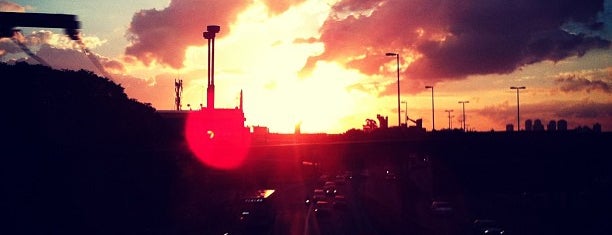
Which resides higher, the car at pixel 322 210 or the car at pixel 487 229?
the car at pixel 487 229

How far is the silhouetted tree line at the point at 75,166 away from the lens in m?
38.6

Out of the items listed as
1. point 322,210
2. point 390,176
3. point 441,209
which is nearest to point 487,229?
point 441,209

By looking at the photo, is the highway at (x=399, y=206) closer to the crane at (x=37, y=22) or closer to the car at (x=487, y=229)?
the car at (x=487, y=229)

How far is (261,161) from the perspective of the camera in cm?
9619

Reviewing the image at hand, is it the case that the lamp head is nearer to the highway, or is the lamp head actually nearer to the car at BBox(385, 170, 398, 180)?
the highway

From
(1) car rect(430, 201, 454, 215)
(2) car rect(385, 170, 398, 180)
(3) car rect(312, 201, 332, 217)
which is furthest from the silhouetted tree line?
(2) car rect(385, 170, 398, 180)

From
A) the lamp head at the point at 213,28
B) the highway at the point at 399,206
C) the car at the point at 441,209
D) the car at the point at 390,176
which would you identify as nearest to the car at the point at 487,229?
the highway at the point at 399,206

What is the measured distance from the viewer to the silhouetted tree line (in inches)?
1521

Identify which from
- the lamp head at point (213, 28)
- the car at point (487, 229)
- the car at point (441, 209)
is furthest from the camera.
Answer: the car at point (441, 209)

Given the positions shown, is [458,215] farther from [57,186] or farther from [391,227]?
[57,186]

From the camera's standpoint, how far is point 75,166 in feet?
134

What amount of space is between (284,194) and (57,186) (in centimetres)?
6829

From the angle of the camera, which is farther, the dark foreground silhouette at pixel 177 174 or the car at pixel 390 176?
the car at pixel 390 176

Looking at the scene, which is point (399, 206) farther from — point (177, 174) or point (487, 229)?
point (177, 174)
